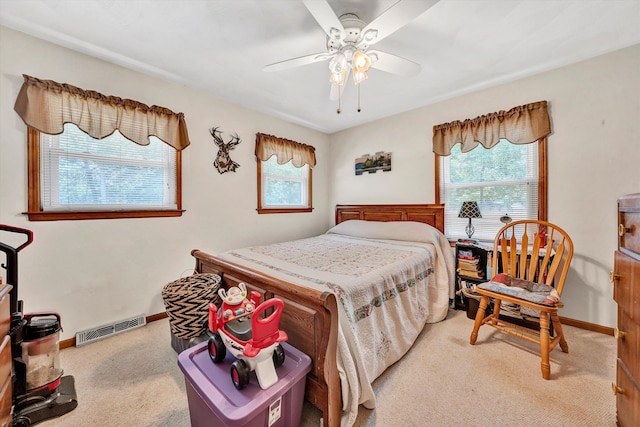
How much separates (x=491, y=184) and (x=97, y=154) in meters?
3.98

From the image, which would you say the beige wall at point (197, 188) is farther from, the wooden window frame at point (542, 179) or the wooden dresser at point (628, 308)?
the wooden dresser at point (628, 308)

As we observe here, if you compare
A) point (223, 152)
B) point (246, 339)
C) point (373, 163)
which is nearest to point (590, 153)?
point (373, 163)

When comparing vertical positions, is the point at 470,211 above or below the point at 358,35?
below

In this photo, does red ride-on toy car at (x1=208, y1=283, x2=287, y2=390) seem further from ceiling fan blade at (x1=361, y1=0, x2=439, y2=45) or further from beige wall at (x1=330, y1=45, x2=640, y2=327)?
beige wall at (x1=330, y1=45, x2=640, y2=327)

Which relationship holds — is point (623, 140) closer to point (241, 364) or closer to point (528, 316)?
point (528, 316)

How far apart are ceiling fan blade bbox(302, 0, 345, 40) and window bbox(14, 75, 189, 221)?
1.88m

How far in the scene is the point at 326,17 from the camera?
4.53ft

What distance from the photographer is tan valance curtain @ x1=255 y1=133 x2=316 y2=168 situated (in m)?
3.29

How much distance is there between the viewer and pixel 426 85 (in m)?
2.68

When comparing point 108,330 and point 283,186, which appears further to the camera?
point 283,186

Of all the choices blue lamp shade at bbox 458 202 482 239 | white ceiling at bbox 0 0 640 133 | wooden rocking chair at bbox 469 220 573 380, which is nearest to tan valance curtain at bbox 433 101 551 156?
white ceiling at bbox 0 0 640 133

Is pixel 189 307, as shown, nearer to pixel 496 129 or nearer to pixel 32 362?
pixel 32 362

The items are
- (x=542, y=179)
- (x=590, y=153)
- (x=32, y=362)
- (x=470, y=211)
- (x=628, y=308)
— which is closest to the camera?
(x=628, y=308)

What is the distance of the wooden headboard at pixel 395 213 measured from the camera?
3.09 meters
